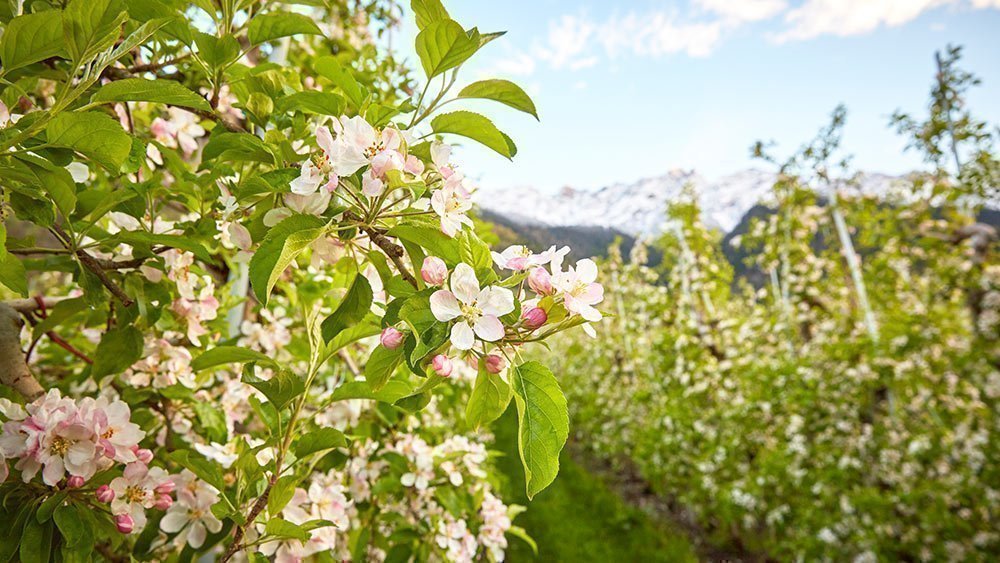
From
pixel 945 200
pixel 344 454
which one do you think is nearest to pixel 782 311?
pixel 945 200

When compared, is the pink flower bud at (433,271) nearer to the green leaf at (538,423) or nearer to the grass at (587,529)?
the green leaf at (538,423)

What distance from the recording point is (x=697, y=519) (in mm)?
5715

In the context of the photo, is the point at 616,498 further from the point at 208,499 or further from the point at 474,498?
the point at 208,499

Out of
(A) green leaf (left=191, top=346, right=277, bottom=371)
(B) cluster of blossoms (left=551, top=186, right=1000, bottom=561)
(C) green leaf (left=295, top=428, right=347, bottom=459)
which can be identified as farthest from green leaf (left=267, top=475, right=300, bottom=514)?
(B) cluster of blossoms (left=551, top=186, right=1000, bottom=561)

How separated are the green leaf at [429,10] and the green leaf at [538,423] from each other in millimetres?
431

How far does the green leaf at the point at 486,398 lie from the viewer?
0.61 metres

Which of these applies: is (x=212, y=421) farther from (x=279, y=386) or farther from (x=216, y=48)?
(x=216, y=48)

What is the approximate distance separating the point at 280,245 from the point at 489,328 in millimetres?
245

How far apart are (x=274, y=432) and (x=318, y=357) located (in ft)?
0.44

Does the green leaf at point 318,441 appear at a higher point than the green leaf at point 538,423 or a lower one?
lower

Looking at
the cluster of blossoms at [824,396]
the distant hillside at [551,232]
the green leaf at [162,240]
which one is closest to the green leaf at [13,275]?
the green leaf at [162,240]

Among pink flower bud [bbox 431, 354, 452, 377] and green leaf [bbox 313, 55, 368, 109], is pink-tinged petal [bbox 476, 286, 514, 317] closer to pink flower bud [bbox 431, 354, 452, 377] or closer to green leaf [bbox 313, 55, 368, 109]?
pink flower bud [bbox 431, 354, 452, 377]

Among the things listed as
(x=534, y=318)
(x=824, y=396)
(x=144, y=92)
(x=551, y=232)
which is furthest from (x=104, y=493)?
(x=824, y=396)

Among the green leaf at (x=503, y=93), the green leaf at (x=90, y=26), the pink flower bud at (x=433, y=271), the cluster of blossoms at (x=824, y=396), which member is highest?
the green leaf at (x=503, y=93)
